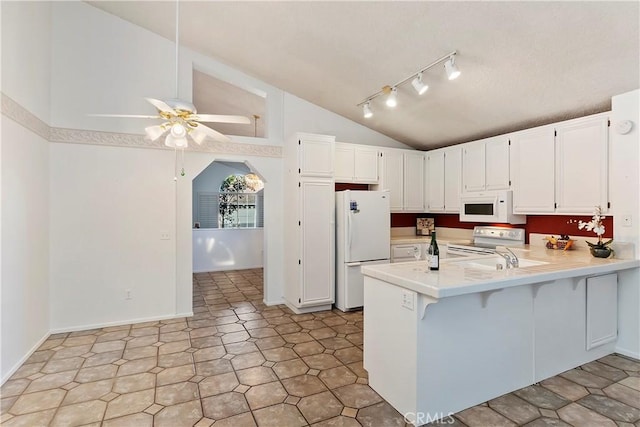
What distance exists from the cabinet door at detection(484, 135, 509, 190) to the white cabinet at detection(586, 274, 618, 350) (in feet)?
5.14

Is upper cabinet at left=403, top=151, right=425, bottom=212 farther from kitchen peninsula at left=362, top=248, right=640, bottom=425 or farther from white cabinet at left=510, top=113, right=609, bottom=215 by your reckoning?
kitchen peninsula at left=362, top=248, right=640, bottom=425

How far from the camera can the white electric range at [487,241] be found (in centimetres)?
427

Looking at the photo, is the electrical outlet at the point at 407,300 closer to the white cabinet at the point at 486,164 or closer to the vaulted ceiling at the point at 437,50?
the vaulted ceiling at the point at 437,50

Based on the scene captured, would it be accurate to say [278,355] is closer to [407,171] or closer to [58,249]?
[58,249]

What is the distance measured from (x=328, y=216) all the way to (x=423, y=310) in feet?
8.54

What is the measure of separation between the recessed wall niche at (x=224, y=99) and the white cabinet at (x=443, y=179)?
283cm

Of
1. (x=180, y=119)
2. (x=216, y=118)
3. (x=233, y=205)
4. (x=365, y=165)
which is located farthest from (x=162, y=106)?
(x=233, y=205)

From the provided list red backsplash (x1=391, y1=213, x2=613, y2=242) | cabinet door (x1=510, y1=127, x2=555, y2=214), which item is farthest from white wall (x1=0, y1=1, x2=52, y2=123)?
red backsplash (x1=391, y1=213, x2=613, y2=242)

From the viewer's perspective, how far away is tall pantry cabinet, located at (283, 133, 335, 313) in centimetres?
435

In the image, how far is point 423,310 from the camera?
2021 mm

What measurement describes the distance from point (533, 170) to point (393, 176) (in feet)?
6.42

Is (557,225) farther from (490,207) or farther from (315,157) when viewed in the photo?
(315,157)

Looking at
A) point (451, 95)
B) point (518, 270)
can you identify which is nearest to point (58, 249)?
point (518, 270)

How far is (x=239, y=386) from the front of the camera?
2.58 metres
